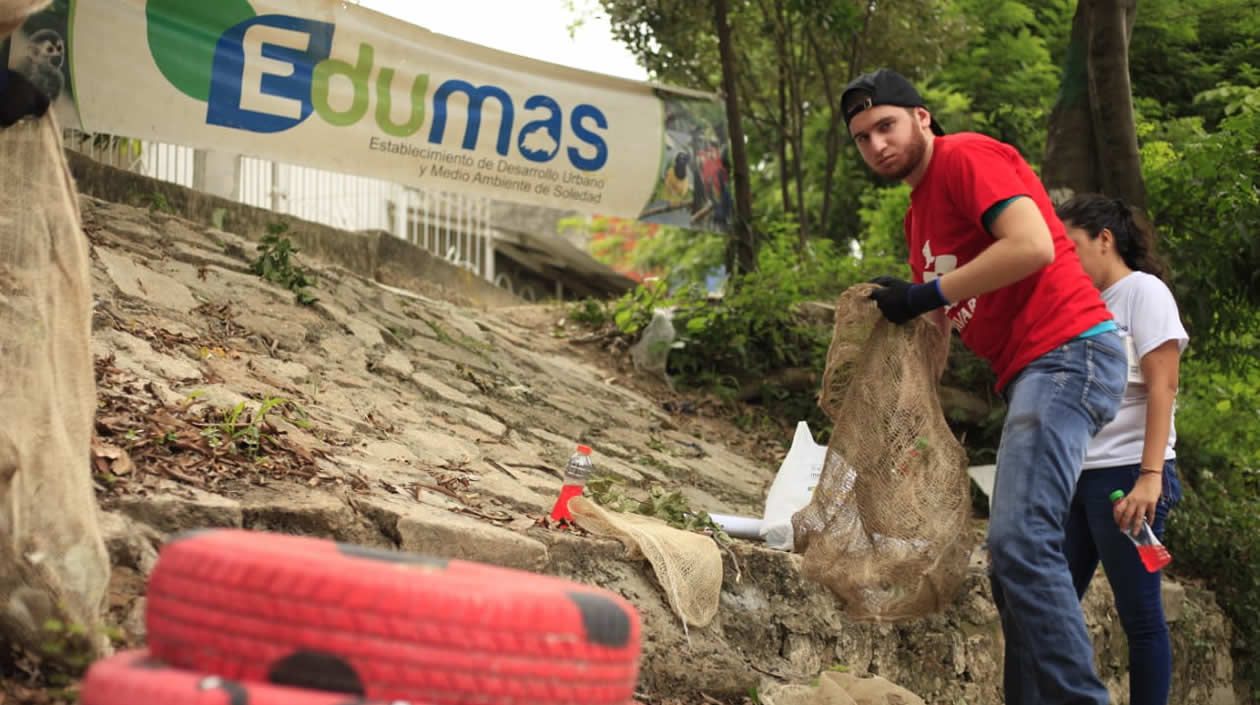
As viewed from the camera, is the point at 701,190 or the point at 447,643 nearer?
the point at 447,643

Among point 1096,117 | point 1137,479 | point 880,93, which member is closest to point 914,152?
point 880,93

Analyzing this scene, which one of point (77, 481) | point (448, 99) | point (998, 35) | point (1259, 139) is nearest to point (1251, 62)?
point (998, 35)

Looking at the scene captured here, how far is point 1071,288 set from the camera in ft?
9.95

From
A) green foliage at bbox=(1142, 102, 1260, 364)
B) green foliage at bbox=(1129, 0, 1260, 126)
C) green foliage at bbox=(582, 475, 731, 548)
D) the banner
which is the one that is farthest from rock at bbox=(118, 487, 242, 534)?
green foliage at bbox=(1129, 0, 1260, 126)

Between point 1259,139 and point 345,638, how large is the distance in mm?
6087

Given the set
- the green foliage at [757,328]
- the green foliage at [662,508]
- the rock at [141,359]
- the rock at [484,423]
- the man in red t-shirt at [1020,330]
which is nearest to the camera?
the man in red t-shirt at [1020,330]

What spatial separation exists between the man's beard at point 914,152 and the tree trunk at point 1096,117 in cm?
350

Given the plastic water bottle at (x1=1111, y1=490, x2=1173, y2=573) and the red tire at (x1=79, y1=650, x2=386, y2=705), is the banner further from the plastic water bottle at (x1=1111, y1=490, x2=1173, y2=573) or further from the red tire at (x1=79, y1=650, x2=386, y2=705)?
the plastic water bottle at (x1=1111, y1=490, x2=1173, y2=573)

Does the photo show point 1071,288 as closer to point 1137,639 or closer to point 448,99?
point 1137,639

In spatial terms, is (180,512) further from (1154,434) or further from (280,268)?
(280,268)

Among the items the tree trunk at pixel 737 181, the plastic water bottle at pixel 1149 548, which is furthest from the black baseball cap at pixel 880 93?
the tree trunk at pixel 737 181

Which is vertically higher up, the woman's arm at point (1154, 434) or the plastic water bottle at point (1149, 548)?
the woman's arm at point (1154, 434)

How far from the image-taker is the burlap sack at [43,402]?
206 centimetres

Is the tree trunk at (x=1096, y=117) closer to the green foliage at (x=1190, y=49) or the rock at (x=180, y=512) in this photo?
the green foliage at (x=1190, y=49)
